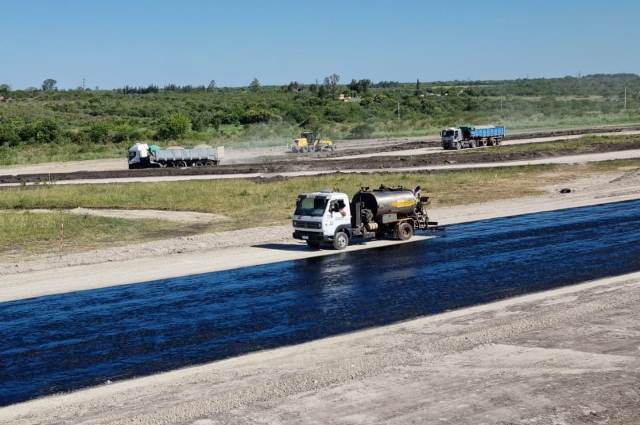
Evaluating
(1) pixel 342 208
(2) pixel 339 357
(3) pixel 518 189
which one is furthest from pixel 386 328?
(3) pixel 518 189

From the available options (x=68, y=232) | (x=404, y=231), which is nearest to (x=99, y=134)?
(x=68, y=232)

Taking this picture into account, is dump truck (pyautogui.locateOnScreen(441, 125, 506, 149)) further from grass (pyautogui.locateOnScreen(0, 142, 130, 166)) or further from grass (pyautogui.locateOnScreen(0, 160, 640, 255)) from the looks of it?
grass (pyautogui.locateOnScreen(0, 142, 130, 166))

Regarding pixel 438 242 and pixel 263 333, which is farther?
pixel 438 242

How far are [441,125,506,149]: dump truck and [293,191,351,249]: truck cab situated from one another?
2342 inches

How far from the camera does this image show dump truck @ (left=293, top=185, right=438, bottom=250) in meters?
34.4

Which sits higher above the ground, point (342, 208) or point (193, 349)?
point (342, 208)

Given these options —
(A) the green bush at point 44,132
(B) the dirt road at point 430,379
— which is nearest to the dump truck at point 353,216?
(B) the dirt road at point 430,379

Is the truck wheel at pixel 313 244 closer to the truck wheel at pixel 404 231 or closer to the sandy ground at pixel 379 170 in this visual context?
the truck wheel at pixel 404 231

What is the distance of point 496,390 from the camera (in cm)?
1755

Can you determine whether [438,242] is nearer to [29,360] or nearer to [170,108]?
[29,360]

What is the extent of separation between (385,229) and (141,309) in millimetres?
13347

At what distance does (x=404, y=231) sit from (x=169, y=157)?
5392 centimetres

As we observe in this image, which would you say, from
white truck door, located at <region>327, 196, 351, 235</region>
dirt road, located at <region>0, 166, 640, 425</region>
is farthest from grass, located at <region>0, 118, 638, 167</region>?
dirt road, located at <region>0, 166, 640, 425</region>

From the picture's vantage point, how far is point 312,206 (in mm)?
34906
